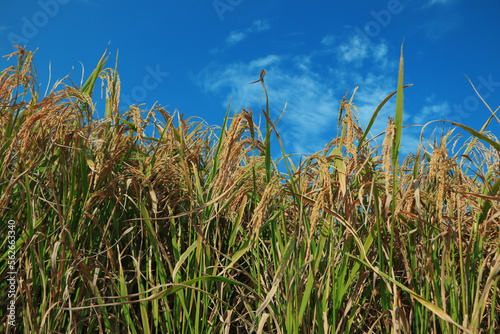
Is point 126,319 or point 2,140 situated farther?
point 2,140

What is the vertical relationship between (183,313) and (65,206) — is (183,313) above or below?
below

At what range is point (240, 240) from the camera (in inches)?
67.5

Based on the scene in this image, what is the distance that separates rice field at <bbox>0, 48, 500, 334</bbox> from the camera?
4.32 ft

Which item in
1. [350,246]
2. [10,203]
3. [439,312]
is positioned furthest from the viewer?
[10,203]

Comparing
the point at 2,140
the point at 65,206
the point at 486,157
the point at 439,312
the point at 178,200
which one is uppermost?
the point at 486,157

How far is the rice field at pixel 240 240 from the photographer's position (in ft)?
4.32

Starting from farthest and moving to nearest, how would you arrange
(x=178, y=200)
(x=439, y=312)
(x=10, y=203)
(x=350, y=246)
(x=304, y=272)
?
(x=10, y=203)
(x=178, y=200)
(x=350, y=246)
(x=304, y=272)
(x=439, y=312)

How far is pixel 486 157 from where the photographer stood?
84.7 inches

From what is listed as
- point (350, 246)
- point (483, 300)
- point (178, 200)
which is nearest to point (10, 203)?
point (178, 200)

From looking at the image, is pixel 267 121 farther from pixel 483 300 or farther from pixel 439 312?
pixel 483 300

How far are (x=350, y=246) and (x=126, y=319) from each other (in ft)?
2.88

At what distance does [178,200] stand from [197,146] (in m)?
0.47

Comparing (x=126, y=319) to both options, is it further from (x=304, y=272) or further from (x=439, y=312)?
(x=439, y=312)

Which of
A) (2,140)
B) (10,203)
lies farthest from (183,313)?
(2,140)
